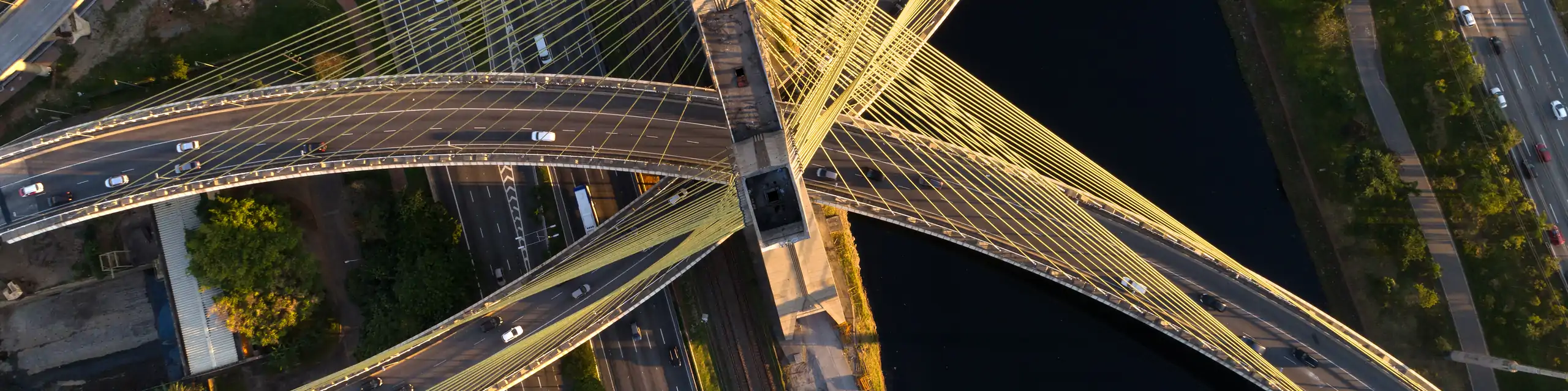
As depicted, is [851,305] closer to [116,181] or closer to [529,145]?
[529,145]

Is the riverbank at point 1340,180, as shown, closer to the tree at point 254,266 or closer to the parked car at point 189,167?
the tree at point 254,266

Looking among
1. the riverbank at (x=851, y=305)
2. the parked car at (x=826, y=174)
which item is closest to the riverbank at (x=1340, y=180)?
the riverbank at (x=851, y=305)

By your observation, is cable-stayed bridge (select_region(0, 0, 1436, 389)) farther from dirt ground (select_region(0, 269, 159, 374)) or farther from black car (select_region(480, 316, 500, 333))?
dirt ground (select_region(0, 269, 159, 374))

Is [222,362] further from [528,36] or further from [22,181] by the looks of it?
[528,36]

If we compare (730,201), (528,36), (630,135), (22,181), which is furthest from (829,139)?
(22,181)

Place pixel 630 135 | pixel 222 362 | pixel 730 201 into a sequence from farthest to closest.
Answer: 1. pixel 222 362
2. pixel 630 135
3. pixel 730 201

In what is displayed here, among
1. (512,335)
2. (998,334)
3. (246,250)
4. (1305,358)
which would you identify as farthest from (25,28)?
(1305,358)
